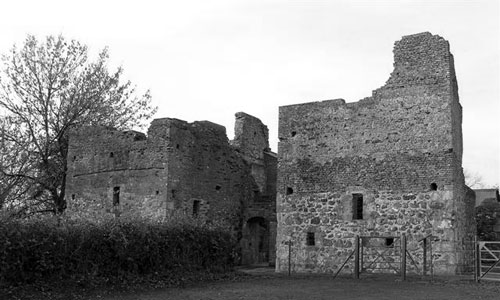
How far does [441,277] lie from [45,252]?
12.6 metres

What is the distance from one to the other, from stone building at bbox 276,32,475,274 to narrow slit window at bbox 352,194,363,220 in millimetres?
40

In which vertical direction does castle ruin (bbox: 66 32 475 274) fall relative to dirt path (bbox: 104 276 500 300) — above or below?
above

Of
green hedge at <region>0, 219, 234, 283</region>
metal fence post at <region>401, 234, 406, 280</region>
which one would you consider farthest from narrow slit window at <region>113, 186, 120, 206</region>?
metal fence post at <region>401, 234, 406, 280</region>

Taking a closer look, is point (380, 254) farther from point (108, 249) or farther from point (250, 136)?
point (250, 136)

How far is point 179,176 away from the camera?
24328mm

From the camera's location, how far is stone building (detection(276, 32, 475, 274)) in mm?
20422

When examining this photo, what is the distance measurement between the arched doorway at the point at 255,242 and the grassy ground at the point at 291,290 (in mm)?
8671

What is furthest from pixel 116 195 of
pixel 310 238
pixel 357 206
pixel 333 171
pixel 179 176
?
pixel 357 206

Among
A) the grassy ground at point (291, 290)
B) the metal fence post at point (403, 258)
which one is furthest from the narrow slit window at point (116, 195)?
the metal fence post at point (403, 258)

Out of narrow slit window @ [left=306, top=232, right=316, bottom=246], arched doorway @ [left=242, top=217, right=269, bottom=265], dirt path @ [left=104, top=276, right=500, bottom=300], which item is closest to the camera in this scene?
dirt path @ [left=104, top=276, right=500, bottom=300]

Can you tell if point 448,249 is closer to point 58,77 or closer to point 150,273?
point 150,273

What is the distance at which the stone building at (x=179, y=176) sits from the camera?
79.0 ft

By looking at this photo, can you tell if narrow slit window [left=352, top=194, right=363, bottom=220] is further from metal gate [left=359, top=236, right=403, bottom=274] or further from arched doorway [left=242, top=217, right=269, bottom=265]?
arched doorway [left=242, top=217, right=269, bottom=265]

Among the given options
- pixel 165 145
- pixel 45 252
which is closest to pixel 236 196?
pixel 165 145
